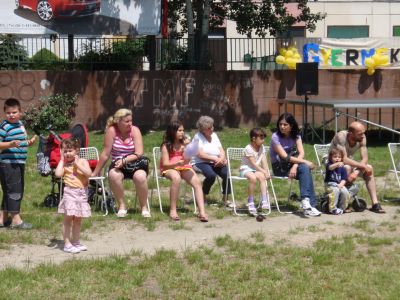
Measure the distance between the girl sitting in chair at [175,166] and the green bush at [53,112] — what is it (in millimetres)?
9950

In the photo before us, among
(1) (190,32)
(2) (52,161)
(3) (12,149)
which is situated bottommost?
(2) (52,161)

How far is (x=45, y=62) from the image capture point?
21312 millimetres

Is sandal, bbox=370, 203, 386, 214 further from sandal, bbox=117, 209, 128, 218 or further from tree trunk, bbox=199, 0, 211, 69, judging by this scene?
tree trunk, bbox=199, 0, 211, 69

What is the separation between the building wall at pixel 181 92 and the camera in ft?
67.2

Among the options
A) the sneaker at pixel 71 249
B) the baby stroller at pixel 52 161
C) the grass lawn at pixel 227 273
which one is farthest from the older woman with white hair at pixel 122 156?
the sneaker at pixel 71 249

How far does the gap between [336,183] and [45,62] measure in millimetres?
12936

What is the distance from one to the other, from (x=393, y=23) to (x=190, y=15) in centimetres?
2199

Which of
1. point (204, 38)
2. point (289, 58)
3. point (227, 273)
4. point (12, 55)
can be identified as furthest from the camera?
point (289, 58)

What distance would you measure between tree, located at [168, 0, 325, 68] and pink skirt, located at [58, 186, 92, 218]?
1392 centimetres

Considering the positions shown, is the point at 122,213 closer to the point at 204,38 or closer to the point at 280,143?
the point at 280,143

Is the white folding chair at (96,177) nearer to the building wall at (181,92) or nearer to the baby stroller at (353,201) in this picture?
the baby stroller at (353,201)

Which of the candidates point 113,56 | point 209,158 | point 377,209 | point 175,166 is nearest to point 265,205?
point 209,158

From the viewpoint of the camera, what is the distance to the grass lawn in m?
6.47

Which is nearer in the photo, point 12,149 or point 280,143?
point 12,149
